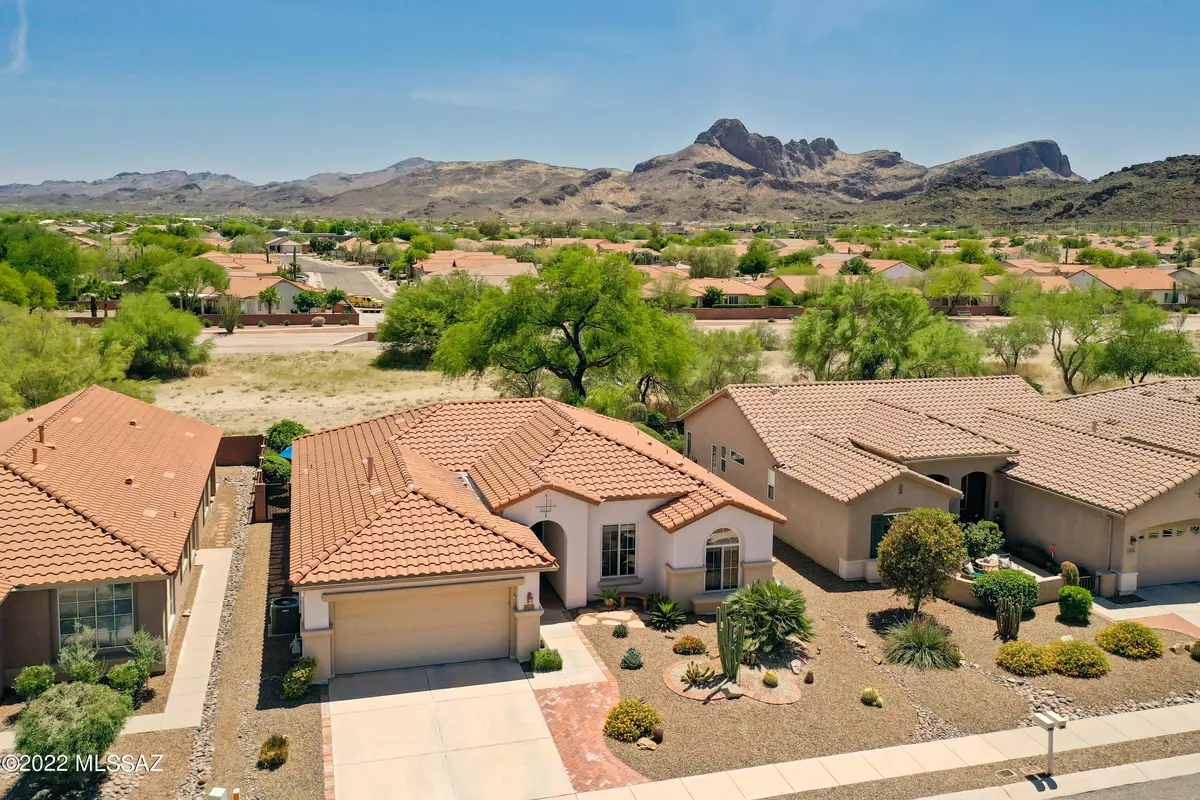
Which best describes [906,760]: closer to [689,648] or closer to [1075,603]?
[689,648]

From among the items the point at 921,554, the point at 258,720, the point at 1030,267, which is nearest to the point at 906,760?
the point at 921,554

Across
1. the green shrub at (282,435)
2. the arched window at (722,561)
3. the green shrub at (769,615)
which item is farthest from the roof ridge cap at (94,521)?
the green shrub at (282,435)

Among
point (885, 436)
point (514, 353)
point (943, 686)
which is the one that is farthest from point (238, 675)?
point (514, 353)

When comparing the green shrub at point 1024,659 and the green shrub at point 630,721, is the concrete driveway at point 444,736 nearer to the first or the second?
the green shrub at point 630,721

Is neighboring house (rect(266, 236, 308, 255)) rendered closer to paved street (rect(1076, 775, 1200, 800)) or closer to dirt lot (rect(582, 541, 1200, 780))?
dirt lot (rect(582, 541, 1200, 780))

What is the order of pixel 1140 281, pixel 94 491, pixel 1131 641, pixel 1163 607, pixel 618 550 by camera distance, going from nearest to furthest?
1. pixel 1131 641
2. pixel 94 491
3. pixel 618 550
4. pixel 1163 607
5. pixel 1140 281

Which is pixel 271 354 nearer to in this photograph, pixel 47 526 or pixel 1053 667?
pixel 47 526
